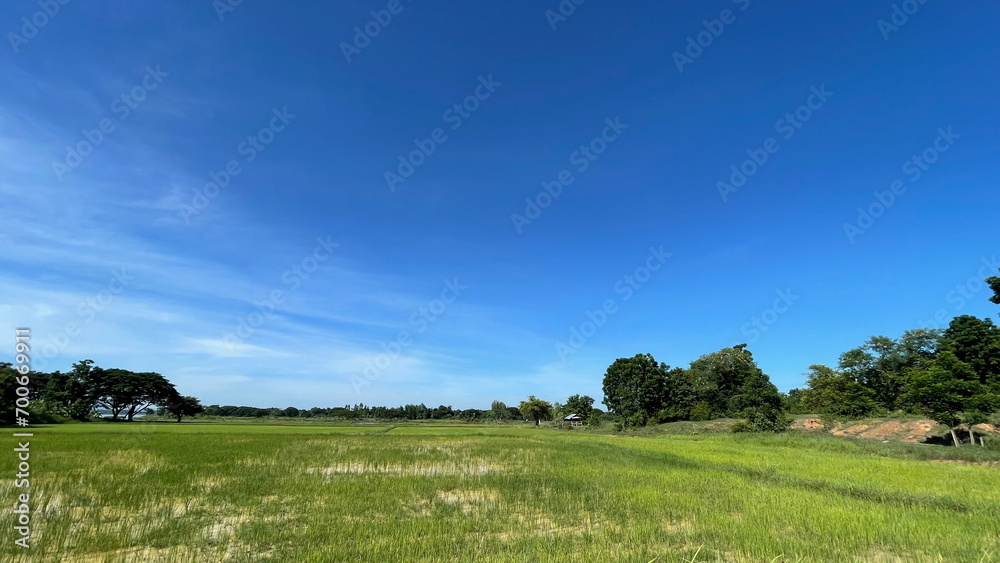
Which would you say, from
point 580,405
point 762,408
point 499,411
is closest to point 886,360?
point 762,408

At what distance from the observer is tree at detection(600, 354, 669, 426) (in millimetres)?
53375

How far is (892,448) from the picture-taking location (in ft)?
63.2

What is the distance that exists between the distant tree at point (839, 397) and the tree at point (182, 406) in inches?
3643

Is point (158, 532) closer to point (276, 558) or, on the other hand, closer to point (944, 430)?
point (276, 558)

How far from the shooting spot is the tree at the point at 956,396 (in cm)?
2044

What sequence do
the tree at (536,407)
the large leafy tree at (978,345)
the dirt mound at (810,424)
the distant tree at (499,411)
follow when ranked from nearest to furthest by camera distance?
the large leafy tree at (978,345), the dirt mound at (810,424), the tree at (536,407), the distant tree at (499,411)

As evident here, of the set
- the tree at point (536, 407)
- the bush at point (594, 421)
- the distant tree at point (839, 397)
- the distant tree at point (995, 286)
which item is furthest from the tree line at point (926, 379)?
the tree at point (536, 407)

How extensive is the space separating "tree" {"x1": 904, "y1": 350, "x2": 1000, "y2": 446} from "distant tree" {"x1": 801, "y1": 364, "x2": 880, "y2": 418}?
2193 centimetres

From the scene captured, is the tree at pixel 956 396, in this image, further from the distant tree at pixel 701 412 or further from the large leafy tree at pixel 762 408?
the distant tree at pixel 701 412

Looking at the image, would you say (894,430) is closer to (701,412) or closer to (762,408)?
(762,408)

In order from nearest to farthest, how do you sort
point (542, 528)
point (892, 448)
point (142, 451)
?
point (542, 528) → point (142, 451) → point (892, 448)

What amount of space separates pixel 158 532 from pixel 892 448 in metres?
26.6

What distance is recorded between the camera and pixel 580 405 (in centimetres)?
8144

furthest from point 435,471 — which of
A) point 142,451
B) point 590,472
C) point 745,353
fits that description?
point 745,353
